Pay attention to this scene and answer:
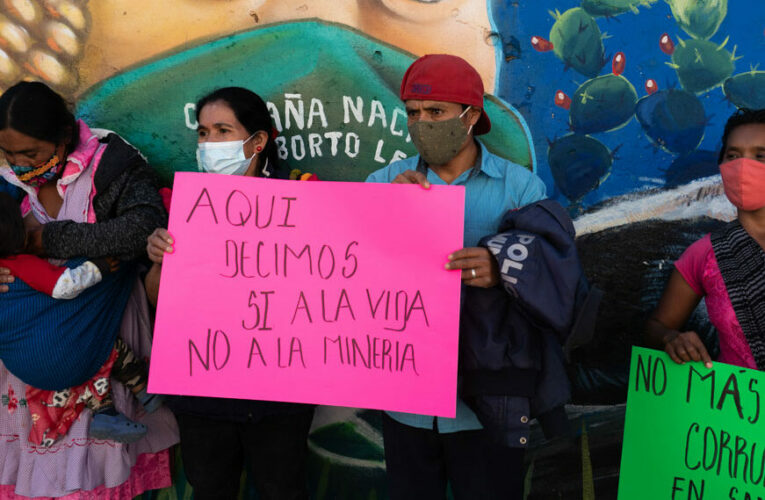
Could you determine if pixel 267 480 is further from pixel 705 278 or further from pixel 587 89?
pixel 587 89

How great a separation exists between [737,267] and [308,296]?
55.9 inches

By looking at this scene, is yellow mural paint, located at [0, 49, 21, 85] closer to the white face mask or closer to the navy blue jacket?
the white face mask

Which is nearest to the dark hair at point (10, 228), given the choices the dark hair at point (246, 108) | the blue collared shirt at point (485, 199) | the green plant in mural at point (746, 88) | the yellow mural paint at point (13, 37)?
the dark hair at point (246, 108)

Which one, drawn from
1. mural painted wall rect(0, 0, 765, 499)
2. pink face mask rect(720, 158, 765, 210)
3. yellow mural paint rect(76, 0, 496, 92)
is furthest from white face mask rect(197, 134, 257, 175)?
pink face mask rect(720, 158, 765, 210)

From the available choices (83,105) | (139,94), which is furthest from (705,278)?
(83,105)

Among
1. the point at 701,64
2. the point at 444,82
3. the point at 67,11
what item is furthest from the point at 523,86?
the point at 67,11

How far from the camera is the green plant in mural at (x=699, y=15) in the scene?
294cm

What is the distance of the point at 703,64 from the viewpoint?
2.96 m

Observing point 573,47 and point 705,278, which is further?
point 573,47

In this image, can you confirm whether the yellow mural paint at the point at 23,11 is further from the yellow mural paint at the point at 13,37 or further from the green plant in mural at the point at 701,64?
the green plant in mural at the point at 701,64

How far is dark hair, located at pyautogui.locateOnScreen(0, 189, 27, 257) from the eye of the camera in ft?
7.45

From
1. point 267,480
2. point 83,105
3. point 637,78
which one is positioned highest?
point 637,78

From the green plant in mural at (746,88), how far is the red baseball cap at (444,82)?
1484 millimetres

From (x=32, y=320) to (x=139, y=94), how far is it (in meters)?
1.26
